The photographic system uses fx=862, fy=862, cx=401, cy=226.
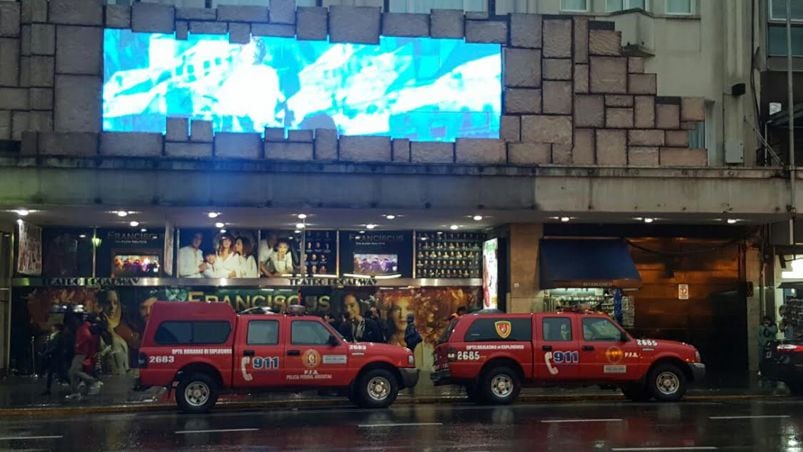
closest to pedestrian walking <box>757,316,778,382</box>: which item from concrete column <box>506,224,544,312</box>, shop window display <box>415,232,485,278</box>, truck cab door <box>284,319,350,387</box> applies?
concrete column <box>506,224,544,312</box>

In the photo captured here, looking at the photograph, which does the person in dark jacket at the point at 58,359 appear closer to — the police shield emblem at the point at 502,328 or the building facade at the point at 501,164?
the building facade at the point at 501,164

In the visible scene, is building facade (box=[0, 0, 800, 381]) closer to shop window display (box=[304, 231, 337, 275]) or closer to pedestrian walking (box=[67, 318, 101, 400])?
shop window display (box=[304, 231, 337, 275])

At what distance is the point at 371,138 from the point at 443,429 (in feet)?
28.9

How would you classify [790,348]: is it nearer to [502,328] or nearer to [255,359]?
[502,328]

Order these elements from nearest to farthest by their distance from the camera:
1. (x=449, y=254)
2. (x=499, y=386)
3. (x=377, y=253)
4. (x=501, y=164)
Result: (x=499, y=386) < (x=501, y=164) < (x=377, y=253) < (x=449, y=254)

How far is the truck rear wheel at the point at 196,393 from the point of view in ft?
53.7

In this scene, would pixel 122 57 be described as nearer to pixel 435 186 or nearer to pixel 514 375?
pixel 435 186

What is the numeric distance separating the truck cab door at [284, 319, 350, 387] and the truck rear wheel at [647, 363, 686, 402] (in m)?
6.37

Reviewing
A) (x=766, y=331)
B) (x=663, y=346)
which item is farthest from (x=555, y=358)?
(x=766, y=331)

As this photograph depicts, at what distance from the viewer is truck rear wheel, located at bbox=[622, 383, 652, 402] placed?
17938 mm

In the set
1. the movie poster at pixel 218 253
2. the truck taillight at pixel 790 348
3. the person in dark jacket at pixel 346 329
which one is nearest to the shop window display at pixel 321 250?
the movie poster at pixel 218 253

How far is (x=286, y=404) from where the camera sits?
59.0 ft

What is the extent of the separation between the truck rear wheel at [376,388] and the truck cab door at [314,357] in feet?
1.11

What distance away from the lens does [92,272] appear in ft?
81.5
